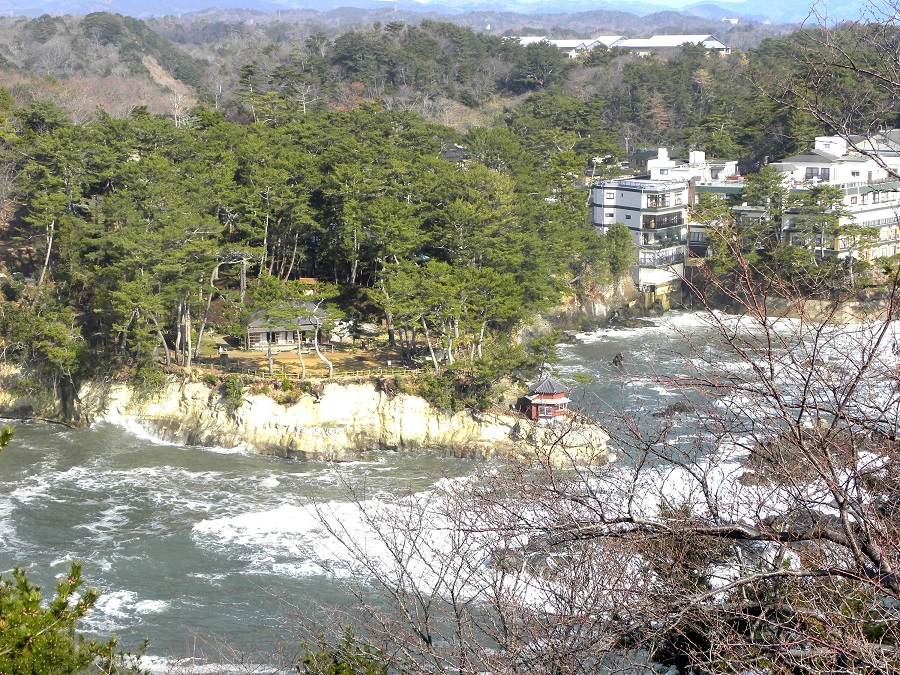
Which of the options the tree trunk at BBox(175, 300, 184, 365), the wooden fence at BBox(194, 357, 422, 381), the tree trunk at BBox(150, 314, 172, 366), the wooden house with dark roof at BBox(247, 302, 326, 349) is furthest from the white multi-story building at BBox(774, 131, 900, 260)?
the tree trunk at BBox(150, 314, 172, 366)

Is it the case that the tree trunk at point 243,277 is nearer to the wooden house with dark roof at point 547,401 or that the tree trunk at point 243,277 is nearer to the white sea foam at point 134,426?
the white sea foam at point 134,426

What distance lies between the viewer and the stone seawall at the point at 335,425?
18453mm

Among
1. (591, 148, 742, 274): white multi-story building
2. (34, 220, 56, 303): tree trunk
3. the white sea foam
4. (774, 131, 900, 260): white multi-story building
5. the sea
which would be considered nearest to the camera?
the sea

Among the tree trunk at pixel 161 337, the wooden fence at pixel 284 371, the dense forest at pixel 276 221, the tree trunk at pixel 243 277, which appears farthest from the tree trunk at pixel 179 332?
the tree trunk at pixel 243 277

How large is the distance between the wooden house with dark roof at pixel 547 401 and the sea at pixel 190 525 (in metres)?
0.82

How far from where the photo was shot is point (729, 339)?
3.89m

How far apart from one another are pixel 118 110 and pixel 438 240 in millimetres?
21590

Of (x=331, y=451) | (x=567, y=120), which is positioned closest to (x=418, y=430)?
(x=331, y=451)

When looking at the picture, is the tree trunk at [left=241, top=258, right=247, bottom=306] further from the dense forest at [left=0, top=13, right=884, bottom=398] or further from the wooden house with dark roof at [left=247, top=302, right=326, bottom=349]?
the wooden house with dark roof at [left=247, top=302, right=326, bottom=349]

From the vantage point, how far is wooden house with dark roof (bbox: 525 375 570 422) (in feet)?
61.3

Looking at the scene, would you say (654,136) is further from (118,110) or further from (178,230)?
(178,230)

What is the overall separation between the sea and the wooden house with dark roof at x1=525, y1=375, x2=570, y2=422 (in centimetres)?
82

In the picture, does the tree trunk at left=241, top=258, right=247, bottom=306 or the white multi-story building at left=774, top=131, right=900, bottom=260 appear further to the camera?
the white multi-story building at left=774, top=131, right=900, bottom=260

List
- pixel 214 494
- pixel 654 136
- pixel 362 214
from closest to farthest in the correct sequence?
1. pixel 214 494
2. pixel 362 214
3. pixel 654 136
